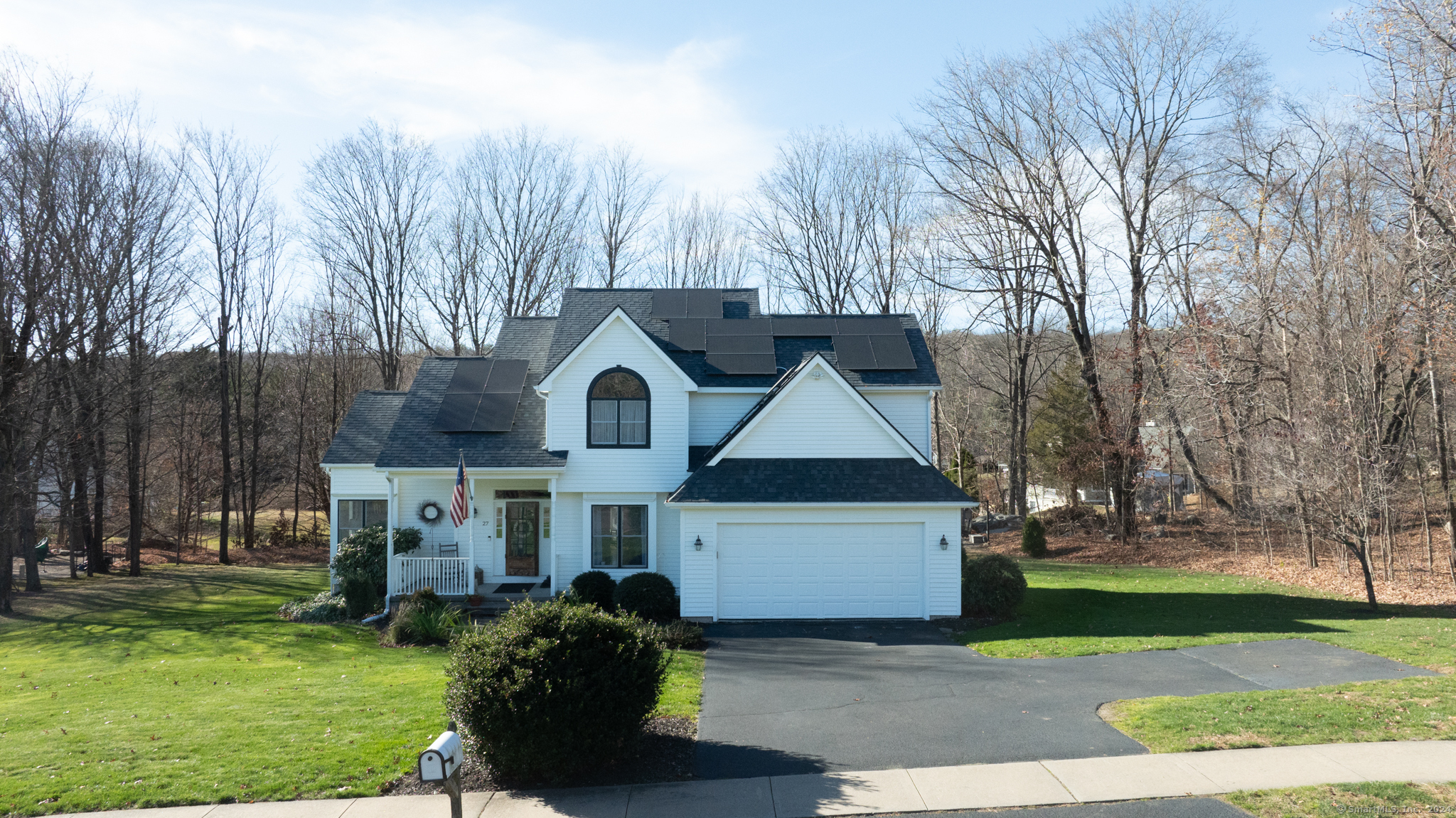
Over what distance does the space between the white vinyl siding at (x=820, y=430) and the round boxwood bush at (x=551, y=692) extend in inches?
418

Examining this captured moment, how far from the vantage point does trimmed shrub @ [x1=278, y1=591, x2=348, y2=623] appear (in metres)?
19.0

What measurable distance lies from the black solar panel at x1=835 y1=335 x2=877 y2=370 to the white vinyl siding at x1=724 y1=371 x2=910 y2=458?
2.92m

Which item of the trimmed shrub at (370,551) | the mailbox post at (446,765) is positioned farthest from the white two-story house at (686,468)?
the mailbox post at (446,765)

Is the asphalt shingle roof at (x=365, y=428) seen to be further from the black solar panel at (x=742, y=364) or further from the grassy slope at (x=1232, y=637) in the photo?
the grassy slope at (x=1232, y=637)

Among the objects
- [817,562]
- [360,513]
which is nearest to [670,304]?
[817,562]

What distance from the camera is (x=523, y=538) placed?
2158 centimetres

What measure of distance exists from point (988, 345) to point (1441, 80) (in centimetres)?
3187

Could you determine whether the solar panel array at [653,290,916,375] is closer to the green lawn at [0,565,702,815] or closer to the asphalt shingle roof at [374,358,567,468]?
the asphalt shingle roof at [374,358,567,468]

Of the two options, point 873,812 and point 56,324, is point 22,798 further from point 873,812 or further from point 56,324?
point 56,324

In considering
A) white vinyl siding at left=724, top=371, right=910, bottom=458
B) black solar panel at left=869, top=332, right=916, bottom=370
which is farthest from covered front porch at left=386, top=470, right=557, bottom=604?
black solar panel at left=869, top=332, right=916, bottom=370

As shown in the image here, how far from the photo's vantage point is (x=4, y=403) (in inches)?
814

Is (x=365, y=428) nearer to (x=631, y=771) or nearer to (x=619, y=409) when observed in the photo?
(x=619, y=409)

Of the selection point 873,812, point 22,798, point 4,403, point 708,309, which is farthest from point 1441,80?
point 4,403

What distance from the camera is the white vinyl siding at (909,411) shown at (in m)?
21.7
